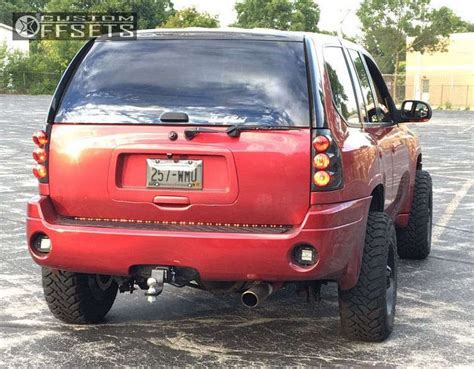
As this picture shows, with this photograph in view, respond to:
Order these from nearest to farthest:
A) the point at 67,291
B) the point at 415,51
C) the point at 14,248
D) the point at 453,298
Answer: the point at 67,291
the point at 453,298
the point at 14,248
the point at 415,51

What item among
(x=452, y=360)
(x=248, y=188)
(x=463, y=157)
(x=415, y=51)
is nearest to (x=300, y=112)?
(x=248, y=188)

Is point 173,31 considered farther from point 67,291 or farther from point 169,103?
point 67,291

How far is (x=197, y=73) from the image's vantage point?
4.36 m

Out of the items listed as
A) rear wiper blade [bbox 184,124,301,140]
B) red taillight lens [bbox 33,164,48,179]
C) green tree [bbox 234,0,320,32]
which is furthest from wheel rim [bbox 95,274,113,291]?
green tree [bbox 234,0,320,32]

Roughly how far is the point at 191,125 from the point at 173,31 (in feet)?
2.45

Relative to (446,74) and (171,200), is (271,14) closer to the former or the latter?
(446,74)

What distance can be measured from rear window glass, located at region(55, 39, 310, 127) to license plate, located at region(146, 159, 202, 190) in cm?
23

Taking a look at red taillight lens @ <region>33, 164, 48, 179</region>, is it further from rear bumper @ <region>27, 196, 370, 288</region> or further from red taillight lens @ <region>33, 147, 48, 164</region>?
rear bumper @ <region>27, 196, 370, 288</region>

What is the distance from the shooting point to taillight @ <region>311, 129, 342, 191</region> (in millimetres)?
4137

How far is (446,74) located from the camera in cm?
6825

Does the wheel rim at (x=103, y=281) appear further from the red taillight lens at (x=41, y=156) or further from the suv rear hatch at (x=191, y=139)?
the red taillight lens at (x=41, y=156)

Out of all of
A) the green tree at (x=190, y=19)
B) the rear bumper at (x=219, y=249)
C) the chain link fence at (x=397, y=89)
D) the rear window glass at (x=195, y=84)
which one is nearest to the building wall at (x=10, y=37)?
the chain link fence at (x=397, y=89)

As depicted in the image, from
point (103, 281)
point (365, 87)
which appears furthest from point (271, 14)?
point (103, 281)

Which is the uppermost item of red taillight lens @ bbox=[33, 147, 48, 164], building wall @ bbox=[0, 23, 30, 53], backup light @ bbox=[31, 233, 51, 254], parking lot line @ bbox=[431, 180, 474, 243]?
building wall @ bbox=[0, 23, 30, 53]
